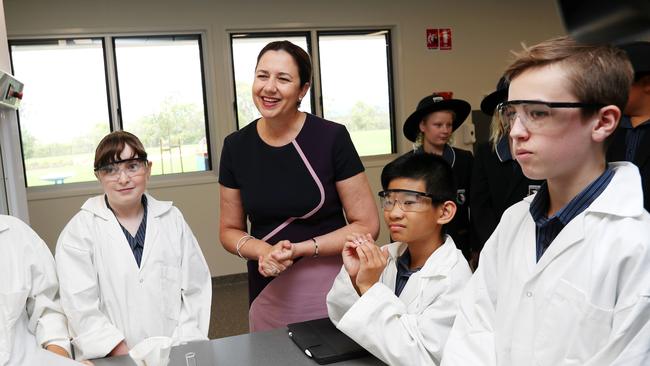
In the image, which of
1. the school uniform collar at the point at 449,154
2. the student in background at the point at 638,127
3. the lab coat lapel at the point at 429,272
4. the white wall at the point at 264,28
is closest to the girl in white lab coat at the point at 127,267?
the lab coat lapel at the point at 429,272

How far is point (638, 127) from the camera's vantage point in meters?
1.88

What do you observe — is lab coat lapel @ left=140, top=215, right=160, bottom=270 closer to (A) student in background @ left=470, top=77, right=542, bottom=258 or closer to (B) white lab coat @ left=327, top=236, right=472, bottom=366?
(B) white lab coat @ left=327, top=236, right=472, bottom=366

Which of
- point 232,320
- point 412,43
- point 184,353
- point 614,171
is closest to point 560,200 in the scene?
point 614,171

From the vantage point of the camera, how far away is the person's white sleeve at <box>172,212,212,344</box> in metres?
1.68

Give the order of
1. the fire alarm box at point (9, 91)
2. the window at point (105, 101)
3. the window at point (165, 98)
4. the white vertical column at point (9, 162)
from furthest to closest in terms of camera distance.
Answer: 1. the window at point (165, 98)
2. the window at point (105, 101)
3. the white vertical column at point (9, 162)
4. the fire alarm box at point (9, 91)

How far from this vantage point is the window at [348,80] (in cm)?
487

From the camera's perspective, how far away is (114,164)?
1.72m

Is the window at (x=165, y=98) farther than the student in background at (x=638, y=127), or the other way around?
the window at (x=165, y=98)

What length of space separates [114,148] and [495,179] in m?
1.42

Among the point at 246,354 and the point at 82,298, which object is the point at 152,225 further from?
the point at 246,354

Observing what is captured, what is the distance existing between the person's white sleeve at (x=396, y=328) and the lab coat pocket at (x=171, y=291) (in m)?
0.63

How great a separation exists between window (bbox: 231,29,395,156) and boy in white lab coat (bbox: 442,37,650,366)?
3.97m

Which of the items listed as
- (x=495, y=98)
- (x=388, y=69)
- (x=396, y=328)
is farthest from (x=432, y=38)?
(x=396, y=328)

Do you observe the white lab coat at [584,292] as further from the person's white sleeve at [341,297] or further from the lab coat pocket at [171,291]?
the lab coat pocket at [171,291]
